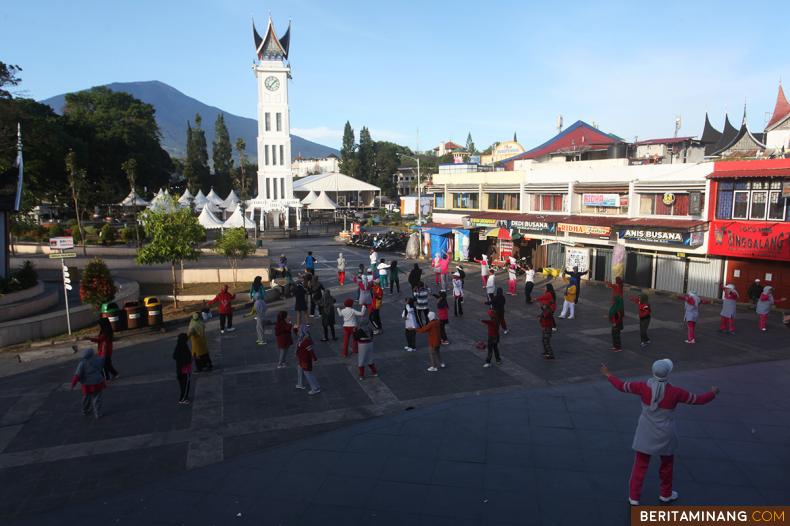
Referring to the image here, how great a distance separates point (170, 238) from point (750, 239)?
20.9 metres

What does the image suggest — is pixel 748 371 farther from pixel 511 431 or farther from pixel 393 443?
pixel 393 443

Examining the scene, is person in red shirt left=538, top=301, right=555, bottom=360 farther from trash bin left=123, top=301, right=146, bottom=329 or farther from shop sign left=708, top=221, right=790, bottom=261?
trash bin left=123, top=301, right=146, bottom=329

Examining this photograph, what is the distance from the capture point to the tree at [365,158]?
107875 millimetres

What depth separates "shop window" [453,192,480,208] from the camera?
108ft

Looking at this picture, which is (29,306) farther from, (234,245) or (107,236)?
(107,236)

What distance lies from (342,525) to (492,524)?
5.72 feet

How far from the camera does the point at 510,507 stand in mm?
6301

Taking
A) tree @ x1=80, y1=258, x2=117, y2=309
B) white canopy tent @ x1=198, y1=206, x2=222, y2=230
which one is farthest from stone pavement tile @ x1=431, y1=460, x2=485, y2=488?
white canopy tent @ x1=198, y1=206, x2=222, y2=230

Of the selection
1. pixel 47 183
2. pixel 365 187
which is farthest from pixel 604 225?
pixel 365 187

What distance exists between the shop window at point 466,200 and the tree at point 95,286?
22127mm

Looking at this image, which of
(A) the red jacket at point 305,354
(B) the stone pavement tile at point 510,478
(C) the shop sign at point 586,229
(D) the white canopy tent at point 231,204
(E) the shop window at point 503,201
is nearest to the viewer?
(B) the stone pavement tile at point 510,478

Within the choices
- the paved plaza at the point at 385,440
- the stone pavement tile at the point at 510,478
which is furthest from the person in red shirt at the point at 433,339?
the stone pavement tile at the point at 510,478

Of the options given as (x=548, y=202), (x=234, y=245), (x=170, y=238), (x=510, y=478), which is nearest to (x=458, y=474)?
(x=510, y=478)

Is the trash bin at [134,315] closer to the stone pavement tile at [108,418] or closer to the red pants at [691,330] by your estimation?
the stone pavement tile at [108,418]
